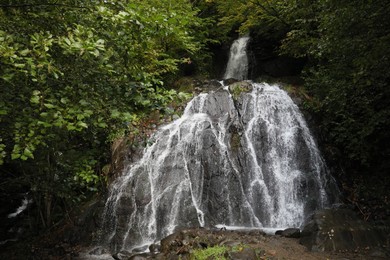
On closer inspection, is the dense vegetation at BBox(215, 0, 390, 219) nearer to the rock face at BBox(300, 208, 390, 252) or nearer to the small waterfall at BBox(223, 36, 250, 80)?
the rock face at BBox(300, 208, 390, 252)

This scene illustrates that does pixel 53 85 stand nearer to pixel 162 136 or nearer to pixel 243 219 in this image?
pixel 243 219

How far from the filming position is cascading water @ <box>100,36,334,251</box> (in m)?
9.79

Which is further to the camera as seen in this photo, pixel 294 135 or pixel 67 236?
pixel 294 135

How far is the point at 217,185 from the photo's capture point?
1045 cm

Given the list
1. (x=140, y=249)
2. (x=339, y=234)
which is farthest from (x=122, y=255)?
(x=339, y=234)

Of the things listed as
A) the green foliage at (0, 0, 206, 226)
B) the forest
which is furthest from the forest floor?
the green foliage at (0, 0, 206, 226)

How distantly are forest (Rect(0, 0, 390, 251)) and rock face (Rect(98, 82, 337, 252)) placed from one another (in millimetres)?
1215

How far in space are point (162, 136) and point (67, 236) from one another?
487 cm

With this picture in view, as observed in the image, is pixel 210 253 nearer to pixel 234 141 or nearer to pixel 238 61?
pixel 234 141

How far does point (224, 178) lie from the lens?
1061cm

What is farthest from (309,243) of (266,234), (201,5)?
(201,5)

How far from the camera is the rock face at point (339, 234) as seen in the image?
7516mm

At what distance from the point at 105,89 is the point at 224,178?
7592 millimetres

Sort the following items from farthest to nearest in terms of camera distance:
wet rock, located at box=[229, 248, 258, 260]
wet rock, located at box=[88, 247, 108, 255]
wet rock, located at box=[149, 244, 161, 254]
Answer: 1. wet rock, located at box=[88, 247, 108, 255]
2. wet rock, located at box=[149, 244, 161, 254]
3. wet rock, located at box=[229, 248, 258, 260]
